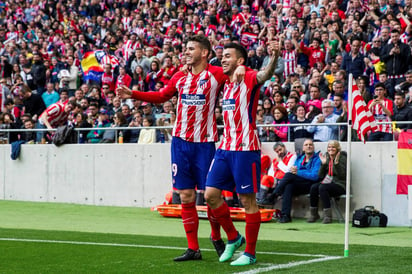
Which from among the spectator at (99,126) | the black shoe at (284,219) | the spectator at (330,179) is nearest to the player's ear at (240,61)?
A: the spectator at (330,179)

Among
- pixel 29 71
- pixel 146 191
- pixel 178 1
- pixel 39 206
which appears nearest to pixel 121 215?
pixel 146 191

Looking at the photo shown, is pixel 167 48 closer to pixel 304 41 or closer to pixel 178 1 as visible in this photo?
pixel 304 41

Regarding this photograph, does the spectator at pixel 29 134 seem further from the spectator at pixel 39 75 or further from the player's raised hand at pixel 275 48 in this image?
the player's raised hand at pixel 275 48

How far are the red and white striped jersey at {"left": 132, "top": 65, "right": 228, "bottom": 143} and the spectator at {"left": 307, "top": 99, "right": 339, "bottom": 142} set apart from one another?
6.37 meters

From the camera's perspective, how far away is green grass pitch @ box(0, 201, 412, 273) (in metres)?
8.48

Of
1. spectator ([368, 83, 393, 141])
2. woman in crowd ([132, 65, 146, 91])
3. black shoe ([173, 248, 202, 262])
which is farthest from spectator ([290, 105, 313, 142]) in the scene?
black shoe ([173, 248, 202, 262])

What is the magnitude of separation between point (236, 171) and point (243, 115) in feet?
2.02

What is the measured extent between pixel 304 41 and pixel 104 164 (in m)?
6.04

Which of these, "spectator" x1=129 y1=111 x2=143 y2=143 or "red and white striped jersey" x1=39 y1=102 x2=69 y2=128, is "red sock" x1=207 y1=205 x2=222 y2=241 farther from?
"red and white striped jersey" x1=39 y1=102 x2=69 y2=128

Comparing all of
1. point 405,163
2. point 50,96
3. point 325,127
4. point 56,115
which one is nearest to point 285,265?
point 405,163

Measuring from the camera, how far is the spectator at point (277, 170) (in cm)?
1554

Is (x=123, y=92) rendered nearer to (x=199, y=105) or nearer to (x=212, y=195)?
(x=199, y=105)

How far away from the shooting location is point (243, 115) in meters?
8.87

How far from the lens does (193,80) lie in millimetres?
9406
